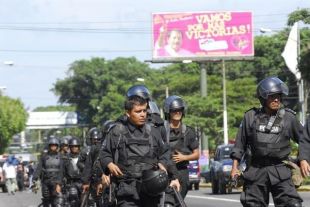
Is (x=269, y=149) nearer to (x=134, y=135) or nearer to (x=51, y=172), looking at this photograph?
(x=134, y=135)

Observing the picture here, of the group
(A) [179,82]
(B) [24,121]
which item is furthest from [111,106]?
(A) [179,82]

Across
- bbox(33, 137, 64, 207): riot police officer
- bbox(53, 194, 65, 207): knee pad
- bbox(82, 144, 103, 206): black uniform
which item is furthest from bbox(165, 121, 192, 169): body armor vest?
bbox(33, 137, 64, 207): riot police officer

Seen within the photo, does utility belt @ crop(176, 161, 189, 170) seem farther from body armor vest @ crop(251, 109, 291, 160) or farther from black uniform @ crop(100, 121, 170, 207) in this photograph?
black uniform @ crop(100, 121, 170, 207)

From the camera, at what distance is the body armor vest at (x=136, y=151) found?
1054cm

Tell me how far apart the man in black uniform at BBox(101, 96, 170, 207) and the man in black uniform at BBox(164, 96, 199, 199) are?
281 cm

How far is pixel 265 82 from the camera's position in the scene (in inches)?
444

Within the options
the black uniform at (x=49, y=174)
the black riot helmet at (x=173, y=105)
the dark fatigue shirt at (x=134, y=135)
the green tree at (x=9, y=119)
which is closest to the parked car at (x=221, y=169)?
the black uniform at (x=49, y=174)

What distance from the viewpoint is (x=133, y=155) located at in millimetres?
10562

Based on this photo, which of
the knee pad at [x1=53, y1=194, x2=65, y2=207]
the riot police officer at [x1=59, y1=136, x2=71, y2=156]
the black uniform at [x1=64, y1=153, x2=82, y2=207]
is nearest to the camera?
the black uniform at [x1=64, y1=153, x2=82, y2=207]

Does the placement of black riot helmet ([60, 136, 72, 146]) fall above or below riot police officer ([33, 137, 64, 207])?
above

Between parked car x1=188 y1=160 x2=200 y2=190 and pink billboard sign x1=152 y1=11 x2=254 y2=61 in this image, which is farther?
pink billboard sign x1=152 y1=11 x2=254 y2=61

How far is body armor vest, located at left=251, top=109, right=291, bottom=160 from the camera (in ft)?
36.8

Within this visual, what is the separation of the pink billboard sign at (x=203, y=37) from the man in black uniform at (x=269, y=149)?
5884cm

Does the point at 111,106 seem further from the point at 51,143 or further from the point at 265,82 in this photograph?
the point at 265,82
